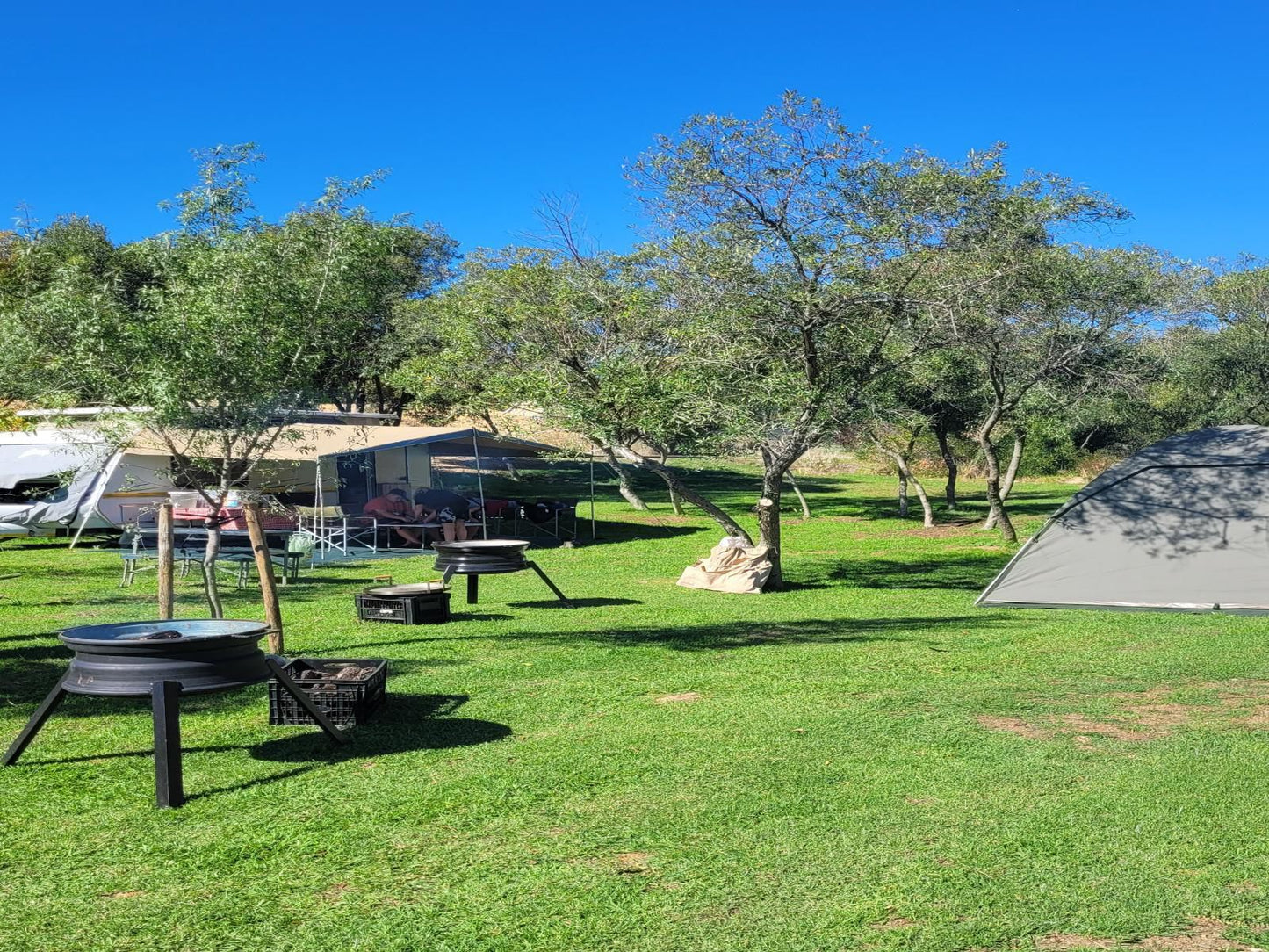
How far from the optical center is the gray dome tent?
11891 millimetres

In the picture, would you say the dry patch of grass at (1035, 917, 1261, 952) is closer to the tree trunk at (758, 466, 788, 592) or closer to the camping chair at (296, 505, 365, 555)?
the tree trunk at (758, 466, 788, 592)

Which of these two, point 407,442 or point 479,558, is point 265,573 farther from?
point 407,442

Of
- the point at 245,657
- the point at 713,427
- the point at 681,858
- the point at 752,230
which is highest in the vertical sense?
the point at 752,230

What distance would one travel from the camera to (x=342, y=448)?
20109 millimetres

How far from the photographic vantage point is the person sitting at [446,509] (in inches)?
819

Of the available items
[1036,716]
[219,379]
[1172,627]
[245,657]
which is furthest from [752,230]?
[245,657]

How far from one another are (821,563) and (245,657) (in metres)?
13.4

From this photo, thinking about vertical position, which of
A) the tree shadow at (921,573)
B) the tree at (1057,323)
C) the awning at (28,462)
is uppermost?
the tree at (1057,323)

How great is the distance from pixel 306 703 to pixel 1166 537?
9312 mm

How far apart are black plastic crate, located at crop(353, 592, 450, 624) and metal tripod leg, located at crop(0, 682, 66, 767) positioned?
513 cm

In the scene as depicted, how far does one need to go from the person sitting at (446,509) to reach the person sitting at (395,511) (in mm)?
202

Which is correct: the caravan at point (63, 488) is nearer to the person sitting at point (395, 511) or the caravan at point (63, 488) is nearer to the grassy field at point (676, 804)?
the person sitting at point (395, 511)

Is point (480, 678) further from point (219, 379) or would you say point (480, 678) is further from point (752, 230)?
point (752, 230)

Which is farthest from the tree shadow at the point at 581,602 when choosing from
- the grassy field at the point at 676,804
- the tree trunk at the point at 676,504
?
the tree trunk at the point at 676,504
